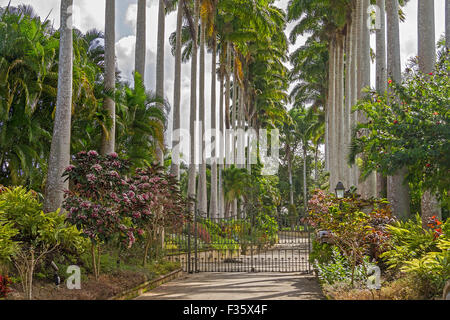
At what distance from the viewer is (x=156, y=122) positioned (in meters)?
17.1

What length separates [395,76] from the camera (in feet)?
48.2

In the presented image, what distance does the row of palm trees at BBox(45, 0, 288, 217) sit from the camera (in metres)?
11.5

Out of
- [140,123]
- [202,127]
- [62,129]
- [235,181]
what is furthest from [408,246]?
[235,181]

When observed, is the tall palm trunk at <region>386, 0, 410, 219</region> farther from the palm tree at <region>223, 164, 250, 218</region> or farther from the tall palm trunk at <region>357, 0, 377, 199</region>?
the palm tree at <region>223, 164, 250, 218</region>

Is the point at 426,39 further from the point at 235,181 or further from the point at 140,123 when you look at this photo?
the point at 235,181

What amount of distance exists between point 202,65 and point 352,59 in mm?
8373

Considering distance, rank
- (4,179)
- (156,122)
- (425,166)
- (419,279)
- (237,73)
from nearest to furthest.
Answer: (419,279) < (425,166) < (4,179) < (156,122) < (237,73)

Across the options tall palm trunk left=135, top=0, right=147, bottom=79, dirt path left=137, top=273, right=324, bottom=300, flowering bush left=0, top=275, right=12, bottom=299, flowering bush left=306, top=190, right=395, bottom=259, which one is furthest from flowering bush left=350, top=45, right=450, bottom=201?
Result: tall palm trunk left=135, top=0, right=147, bottom=79

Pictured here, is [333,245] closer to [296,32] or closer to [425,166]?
[425,166]

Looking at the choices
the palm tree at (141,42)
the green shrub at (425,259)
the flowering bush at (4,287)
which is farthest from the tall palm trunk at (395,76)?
the flowering bush at (4,287)

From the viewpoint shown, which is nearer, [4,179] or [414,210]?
[4,179]

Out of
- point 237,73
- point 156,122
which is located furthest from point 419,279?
point 237,73

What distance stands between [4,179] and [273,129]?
46303mm
